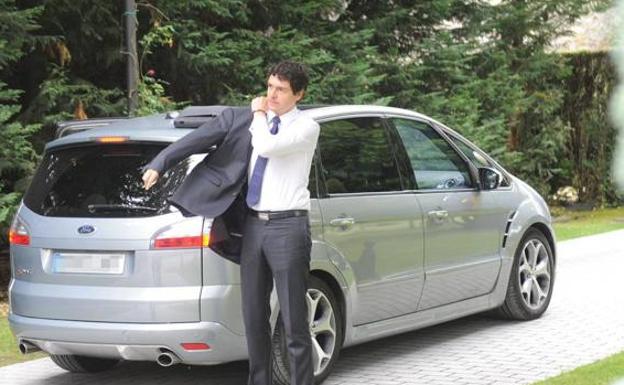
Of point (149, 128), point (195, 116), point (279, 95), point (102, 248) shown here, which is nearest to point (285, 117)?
point (279, 95)

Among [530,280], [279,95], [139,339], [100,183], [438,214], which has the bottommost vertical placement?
[530,280]

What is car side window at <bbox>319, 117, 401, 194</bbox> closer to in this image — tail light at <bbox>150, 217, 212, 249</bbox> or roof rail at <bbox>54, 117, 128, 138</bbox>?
tail light at <bbox>150, 217, 212, 249</bbox>

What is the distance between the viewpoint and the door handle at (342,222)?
617cm

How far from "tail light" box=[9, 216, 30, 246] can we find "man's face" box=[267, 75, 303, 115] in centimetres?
182

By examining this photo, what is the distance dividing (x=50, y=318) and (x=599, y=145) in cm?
1609

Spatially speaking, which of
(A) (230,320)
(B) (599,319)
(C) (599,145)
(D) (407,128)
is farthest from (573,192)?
(A) (230,320)

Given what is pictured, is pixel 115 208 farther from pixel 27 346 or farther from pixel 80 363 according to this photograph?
pixel 80 363

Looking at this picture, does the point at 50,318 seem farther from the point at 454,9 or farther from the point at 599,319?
the point at 454,9

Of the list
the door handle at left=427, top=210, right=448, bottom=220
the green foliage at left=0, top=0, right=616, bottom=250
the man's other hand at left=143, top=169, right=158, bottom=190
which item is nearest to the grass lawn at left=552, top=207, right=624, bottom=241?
the green foliage at left=0, top=0, right=616, bottom=250

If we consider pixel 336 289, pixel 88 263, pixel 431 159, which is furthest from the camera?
pixel 431 159

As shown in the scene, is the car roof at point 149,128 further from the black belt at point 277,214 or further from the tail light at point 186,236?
the black belt at point 277,214

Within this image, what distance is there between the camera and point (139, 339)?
534 centimetres

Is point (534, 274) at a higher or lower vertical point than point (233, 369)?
higher

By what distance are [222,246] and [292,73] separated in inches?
40.8
